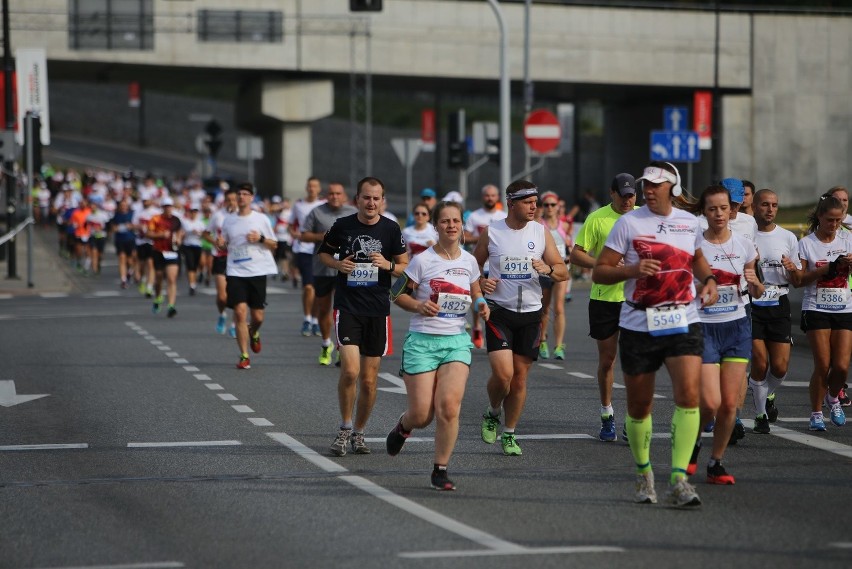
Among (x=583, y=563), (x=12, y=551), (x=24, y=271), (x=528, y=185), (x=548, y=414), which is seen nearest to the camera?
(x=583, y=563)

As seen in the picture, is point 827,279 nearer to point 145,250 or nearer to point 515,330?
point 515,330

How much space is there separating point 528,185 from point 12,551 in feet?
15.3

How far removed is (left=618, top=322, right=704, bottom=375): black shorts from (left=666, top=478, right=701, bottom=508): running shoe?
0.68 meters

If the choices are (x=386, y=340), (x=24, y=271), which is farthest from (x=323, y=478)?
(x=24, y=271)

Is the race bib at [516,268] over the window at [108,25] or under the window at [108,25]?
under

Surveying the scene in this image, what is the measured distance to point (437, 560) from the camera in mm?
7699

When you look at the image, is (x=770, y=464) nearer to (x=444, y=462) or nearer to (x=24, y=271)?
(x=444, y=462)

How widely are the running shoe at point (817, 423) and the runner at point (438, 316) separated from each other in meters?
3.41

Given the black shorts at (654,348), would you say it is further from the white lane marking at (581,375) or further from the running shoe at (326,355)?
the running shoe at (326,355)

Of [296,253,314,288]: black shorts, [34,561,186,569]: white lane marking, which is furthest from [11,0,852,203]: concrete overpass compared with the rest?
[34,561,186,569]: white lane marking

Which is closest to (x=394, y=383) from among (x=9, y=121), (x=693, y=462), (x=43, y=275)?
(x=693, y=462)

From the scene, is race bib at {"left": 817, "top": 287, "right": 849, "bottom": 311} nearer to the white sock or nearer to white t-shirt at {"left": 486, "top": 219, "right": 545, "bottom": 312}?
the white sock

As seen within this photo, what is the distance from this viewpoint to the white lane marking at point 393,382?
622 inches

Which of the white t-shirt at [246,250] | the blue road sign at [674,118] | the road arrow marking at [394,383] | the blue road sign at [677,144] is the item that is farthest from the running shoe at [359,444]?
the blue road sign at [674,118]
